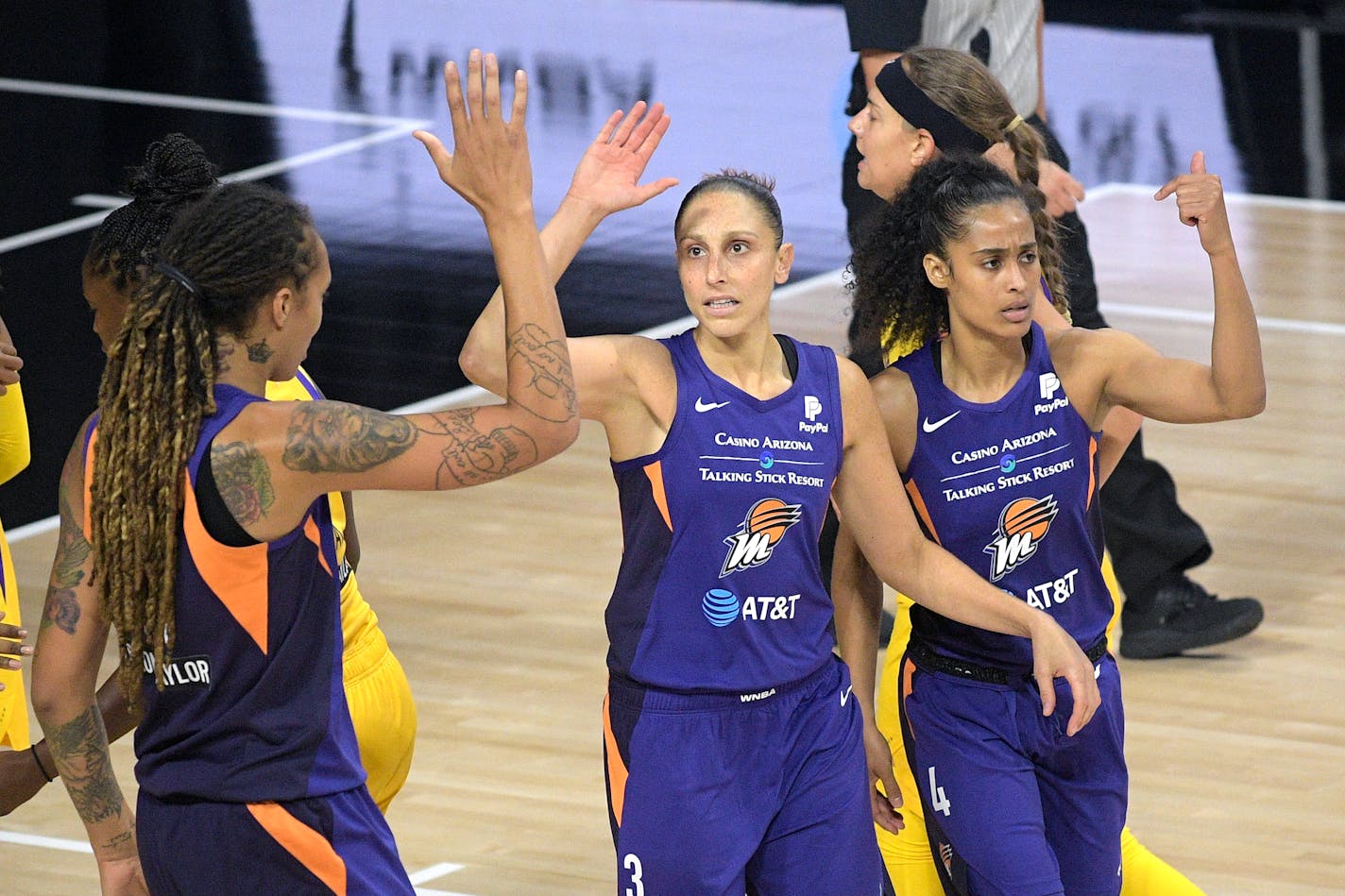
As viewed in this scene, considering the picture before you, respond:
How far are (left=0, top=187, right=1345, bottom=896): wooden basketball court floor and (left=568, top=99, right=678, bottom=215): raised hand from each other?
208 cm

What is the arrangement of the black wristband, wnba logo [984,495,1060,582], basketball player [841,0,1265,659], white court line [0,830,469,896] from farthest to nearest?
basketball player [841,0,1265,659]
white court line [0,830,469,896]
wnba logo [984,495,1060,582]
the black wristband

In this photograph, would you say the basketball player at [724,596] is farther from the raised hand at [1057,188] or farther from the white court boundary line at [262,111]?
the white court boundary line at [262,111]

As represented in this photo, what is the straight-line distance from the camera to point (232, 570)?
3555 mm

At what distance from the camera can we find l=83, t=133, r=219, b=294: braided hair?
4.21 meters

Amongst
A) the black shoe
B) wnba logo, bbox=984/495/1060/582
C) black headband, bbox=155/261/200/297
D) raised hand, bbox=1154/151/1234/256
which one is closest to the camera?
black headband, bbox=155/261/200/297

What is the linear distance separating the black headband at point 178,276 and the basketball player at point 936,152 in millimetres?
1668

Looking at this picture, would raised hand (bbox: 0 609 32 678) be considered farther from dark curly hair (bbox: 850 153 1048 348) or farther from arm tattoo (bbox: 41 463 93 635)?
dark curly hair (bbox: 850 153 1048 348)

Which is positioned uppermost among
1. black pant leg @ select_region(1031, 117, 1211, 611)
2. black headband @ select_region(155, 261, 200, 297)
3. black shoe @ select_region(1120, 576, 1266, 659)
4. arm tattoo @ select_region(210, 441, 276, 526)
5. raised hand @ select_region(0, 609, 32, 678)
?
black headband @ select_region(155, 261, 200, 297)

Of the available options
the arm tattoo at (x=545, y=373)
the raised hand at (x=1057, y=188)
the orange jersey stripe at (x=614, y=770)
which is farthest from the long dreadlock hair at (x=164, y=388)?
the raised hand at (x=1057, y=188)

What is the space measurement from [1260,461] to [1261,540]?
86cm

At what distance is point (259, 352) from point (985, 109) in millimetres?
1992

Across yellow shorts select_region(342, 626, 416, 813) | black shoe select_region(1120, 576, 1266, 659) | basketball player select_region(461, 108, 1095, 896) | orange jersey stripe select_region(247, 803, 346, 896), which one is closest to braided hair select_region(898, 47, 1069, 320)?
basketball player select_region(461, 108, 1095, 896)

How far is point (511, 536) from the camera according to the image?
8.39m

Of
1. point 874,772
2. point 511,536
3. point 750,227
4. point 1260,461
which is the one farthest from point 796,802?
point 1260,461
